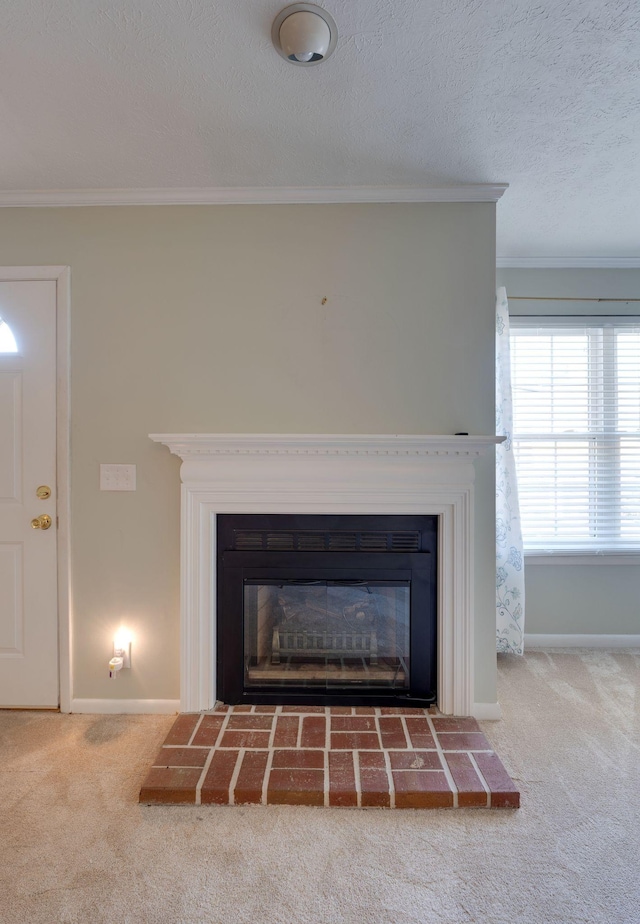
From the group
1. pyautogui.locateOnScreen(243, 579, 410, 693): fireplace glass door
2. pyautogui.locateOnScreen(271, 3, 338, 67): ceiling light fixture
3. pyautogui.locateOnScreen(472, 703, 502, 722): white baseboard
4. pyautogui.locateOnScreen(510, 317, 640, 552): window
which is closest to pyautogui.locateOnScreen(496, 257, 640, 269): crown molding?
pyautogui.locateOnScreen(510, 317, 640, 552): window

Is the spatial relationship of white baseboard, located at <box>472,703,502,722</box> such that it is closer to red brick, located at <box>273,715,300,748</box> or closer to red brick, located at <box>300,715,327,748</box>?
red brick, located at <box>300,715,327,748</box>

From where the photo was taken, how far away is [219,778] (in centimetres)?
186

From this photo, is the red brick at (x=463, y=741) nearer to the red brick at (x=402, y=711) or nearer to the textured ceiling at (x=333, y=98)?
the red brick at (x=402, y=711)

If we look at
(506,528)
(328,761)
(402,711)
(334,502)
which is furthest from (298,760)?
(506,528)

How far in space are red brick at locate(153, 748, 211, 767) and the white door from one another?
2.62ft

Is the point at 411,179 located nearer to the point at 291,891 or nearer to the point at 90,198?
the point at 90,198

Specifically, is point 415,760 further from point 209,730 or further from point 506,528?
point 506,528

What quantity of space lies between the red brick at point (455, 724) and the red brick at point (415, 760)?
20 centimetres

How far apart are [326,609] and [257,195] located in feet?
6.57

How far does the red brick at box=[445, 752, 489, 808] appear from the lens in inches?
70.9

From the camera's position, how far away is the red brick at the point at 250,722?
219 cm

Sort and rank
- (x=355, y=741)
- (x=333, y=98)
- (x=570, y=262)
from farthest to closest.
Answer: (x=570, y=262) → (x=355, y=741) → (x=333, y=98)

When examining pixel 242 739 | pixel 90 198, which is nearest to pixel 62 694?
pixel 242 739

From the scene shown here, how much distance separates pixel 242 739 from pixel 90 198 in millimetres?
2554
